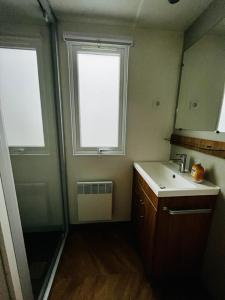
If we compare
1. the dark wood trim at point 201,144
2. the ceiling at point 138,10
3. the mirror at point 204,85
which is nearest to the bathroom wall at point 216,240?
the dark wood trim at point 201,144

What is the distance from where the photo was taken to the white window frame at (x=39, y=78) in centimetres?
93

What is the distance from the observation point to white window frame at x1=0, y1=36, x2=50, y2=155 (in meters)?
0.93

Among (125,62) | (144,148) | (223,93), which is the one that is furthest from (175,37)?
(144,148)

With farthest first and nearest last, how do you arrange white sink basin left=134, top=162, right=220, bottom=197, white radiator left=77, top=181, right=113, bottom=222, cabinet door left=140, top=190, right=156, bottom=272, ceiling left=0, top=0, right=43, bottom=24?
white radiator left=77, top=181, right=113, bottom=222 < cabinet door left=140, top=190, right=156, bottom=272 < white sink basin left=134, top=162, right=220, bottom=197 < ceiling left=0, top=0, right=43, bottom=24

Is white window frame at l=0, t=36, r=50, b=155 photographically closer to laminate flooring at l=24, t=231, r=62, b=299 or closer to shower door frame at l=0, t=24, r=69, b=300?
shower door frame at l=0, t=24, r=69, b=300

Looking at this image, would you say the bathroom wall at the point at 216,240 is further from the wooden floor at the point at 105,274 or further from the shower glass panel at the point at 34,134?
the shower glass panel at the point at 34,134

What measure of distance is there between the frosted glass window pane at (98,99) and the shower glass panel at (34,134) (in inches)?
12.2

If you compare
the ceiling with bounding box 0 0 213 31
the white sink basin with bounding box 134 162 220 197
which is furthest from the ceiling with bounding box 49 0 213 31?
the white sink basin with bounding box 134 162 220 197

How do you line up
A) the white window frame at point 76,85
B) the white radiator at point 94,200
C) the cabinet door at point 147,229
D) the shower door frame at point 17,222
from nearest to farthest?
1. the shower door frame at point 17,222
2. the cabinet door at point 147,229
3. the white window frame at point 76,85
4. the white radiator at point 94,200

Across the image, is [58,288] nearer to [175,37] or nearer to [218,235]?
[218,235]

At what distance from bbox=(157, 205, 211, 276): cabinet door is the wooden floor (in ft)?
0.59

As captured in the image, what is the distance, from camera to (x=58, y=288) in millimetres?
1128

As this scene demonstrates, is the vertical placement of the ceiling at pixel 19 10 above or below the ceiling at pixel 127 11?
below

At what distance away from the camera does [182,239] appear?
1051 millimetres
